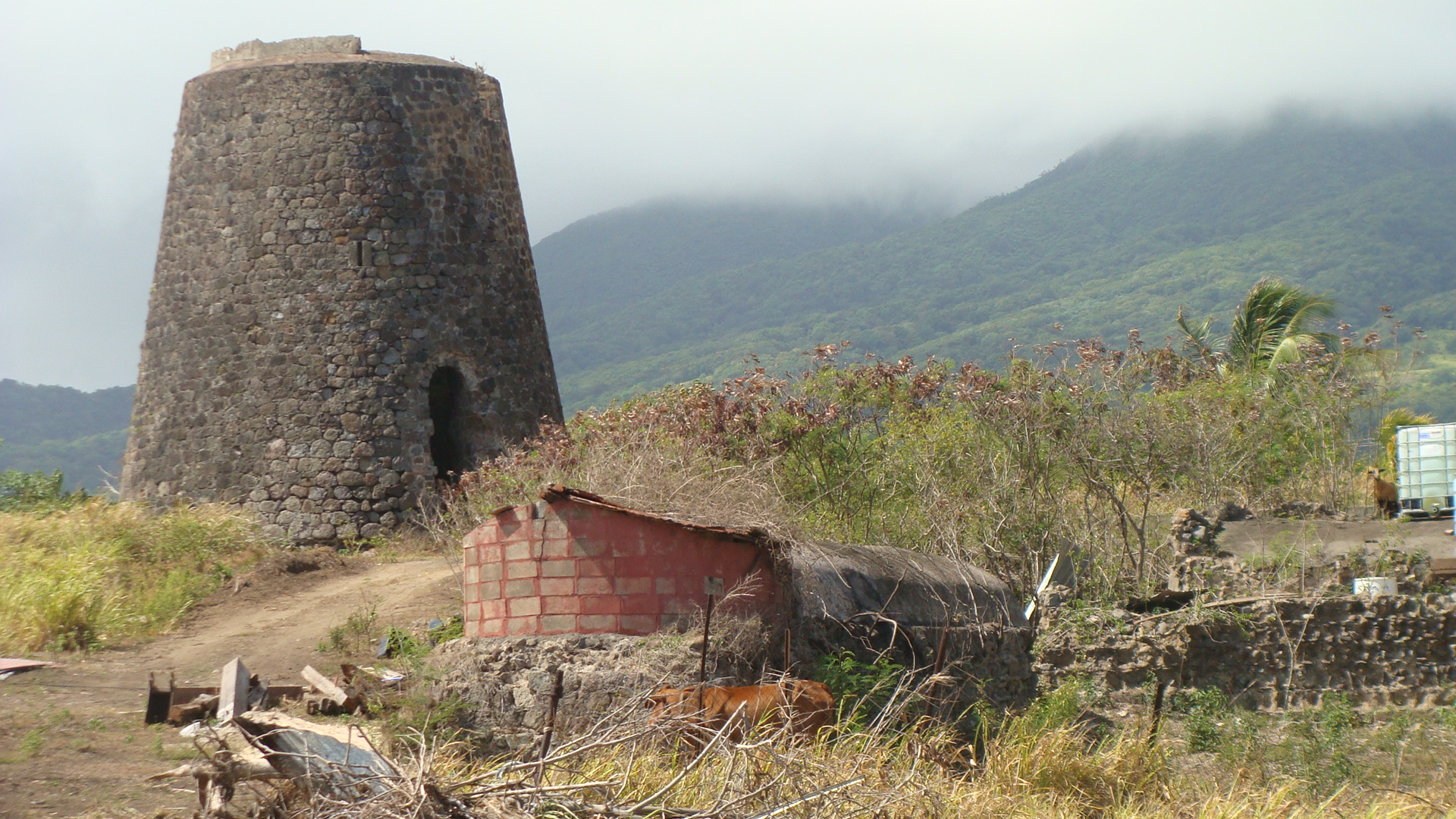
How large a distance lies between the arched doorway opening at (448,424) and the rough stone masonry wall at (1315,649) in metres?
7.04

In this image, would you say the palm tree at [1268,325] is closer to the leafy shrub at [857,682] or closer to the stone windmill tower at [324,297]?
the stone windmill tower at [324,297]

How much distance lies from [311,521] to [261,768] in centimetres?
939

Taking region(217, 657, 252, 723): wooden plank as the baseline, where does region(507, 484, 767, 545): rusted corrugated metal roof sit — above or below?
above

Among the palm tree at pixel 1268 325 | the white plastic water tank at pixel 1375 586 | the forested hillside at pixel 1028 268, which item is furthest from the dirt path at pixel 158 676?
the forested hillside at pixel 1028 268

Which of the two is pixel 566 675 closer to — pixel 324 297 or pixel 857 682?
pixel 857 682

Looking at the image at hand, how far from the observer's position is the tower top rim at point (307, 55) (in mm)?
14852

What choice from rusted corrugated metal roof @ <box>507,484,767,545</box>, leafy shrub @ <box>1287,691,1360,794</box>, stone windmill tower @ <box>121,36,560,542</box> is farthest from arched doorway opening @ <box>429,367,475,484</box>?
leafy shrub @ <box>1287,691,1360,794</box>

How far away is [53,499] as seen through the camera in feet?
52.7

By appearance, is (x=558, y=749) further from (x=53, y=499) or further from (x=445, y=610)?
(x=53, y=499)

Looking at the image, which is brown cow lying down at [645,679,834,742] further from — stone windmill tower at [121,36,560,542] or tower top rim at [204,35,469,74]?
tower top rim at [204,35,469,74]

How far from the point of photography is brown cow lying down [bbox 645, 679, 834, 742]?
587 centimetres

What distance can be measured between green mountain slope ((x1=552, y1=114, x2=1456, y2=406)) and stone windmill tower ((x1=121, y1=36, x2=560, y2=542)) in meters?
→ 49.4

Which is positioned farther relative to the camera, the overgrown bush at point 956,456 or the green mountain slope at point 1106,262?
the green mountain slope at point 1106,262

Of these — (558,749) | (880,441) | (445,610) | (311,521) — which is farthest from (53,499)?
(558,749)
